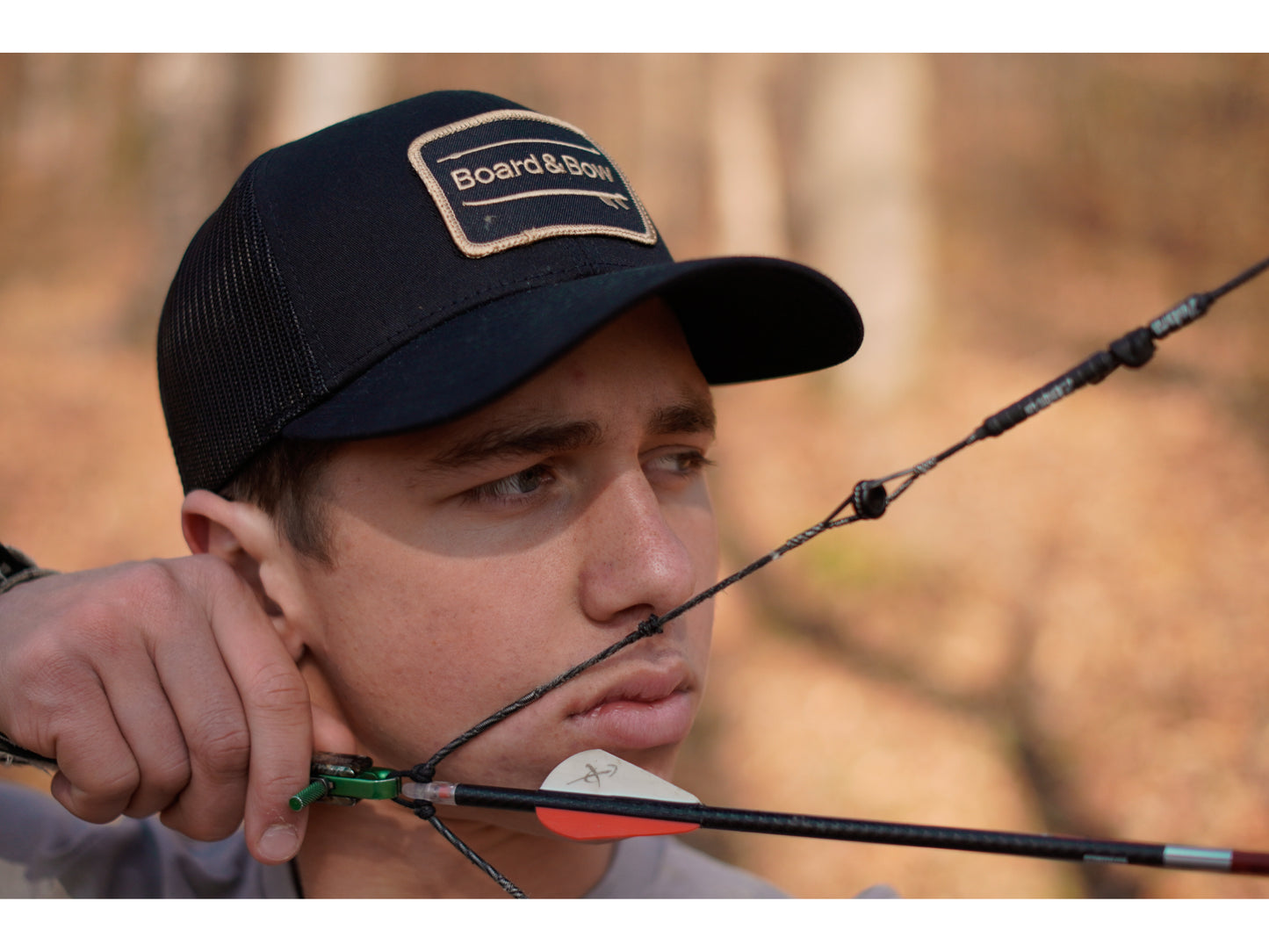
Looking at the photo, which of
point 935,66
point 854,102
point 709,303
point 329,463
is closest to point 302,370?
point 329,463

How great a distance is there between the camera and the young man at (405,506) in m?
1.25

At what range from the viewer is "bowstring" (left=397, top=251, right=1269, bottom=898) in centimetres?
105

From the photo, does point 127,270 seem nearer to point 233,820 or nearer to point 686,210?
point 686,210

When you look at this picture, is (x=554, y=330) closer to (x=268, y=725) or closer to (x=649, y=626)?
(x=649, y=626)

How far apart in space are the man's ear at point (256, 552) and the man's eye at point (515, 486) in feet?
1.06

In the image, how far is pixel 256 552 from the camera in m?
1.42

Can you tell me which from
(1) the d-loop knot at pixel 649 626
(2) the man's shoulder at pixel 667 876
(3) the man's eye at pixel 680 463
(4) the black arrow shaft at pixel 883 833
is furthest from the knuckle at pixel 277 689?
(2) the man's shoulder at pixel 667 876

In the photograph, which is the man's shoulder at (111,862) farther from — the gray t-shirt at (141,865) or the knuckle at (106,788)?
the knuckle at (106,788)

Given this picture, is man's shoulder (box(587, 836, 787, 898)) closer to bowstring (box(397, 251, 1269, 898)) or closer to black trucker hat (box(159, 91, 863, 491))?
bowstring (box(397, 251, 1269, 898))

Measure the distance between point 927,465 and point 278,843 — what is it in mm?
1014

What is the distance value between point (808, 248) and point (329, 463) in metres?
6.77

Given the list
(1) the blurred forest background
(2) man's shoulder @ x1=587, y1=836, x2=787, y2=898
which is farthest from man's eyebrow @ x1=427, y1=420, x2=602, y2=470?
(1) the blurred forest background

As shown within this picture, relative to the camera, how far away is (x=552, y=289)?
129 centimetres

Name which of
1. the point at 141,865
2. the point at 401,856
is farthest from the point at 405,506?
the point at 141,865
